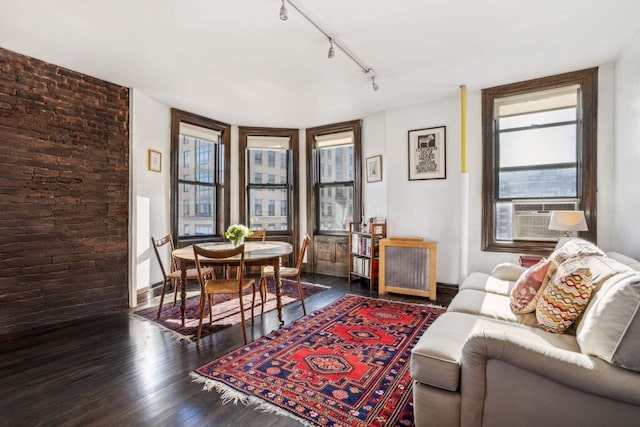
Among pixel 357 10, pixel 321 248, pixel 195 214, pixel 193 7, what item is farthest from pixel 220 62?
pixel 321 248

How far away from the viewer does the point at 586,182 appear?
3.33 metres

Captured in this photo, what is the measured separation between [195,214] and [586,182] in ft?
16.8

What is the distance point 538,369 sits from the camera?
1295 mm

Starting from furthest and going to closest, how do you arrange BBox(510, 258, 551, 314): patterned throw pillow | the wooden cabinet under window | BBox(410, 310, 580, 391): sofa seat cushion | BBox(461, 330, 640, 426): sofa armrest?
the wooden cabinet under window < BBox(510, 258, 551, 314): patterned throw pillow < BBox(410, 310, 580, 391): sofa seat cushion < BBox(461, 330, 640, 426): sofa armrest

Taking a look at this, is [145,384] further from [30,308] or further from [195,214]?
[195,214]

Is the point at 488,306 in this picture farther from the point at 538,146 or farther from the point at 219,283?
the point at 538,146

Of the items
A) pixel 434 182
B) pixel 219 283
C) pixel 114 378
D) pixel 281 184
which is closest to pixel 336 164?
pixel 281 184

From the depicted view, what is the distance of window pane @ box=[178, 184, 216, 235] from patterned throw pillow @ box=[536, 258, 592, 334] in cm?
453

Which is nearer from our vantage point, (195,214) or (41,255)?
(41,255)

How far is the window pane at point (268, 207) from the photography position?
18.4 feet

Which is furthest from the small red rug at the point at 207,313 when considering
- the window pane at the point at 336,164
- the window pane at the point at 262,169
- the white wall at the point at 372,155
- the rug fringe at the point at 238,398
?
the window pane at the point at 262,169

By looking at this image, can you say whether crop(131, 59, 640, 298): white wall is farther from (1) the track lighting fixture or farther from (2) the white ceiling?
(1) the track lighting fixture

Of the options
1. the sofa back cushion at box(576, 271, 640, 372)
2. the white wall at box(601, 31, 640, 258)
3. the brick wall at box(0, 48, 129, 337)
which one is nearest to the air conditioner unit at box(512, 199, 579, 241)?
the white wall at box(601, 31, 640, 258)

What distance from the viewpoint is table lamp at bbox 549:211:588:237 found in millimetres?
2967
